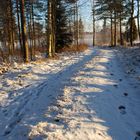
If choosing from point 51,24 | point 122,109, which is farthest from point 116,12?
point 122,109

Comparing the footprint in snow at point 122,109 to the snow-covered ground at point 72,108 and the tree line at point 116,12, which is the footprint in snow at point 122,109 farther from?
the tree line at point 116,12

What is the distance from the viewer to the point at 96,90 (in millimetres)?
9055

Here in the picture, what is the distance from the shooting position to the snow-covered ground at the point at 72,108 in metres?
5.91

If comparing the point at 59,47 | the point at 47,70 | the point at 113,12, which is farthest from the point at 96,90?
the point at 113,12

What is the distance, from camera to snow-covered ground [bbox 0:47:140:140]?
5.91 meters

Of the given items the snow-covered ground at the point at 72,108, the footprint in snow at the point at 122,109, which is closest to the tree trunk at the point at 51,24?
the snow-covered ground at the point at 72,108

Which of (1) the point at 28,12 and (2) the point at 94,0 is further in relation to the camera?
(2) the point at 94,0

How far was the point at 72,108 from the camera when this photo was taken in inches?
288

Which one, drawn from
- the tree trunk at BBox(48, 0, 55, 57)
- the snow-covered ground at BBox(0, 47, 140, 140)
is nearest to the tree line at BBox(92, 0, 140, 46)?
the tree trunk at BBox(48, 0, 55, 57)

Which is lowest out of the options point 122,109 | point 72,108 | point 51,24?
point 122,109

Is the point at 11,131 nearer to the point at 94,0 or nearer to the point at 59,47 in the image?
the point at 59,47

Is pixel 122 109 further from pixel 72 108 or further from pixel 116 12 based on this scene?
pixel 116 12

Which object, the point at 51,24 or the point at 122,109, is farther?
the point at 51,24

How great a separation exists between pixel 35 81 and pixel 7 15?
743 inches
